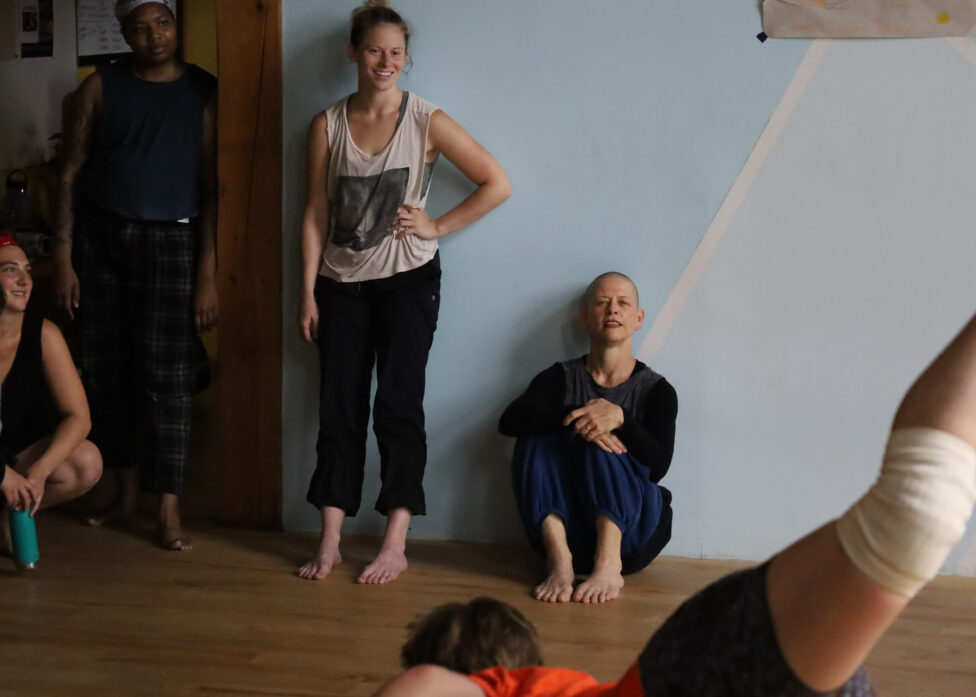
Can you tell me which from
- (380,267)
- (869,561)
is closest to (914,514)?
(869,561)

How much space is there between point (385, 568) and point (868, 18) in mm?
1818

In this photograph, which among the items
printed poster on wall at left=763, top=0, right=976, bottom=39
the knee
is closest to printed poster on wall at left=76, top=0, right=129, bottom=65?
the knee

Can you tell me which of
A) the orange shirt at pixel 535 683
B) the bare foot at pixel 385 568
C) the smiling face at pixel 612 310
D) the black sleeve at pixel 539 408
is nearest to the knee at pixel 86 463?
the bare foot at pixel 385 568

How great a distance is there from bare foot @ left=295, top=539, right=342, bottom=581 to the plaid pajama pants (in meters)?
0.50

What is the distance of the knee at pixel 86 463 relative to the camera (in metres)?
2.72

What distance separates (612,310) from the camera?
266cm

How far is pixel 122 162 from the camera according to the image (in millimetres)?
2912

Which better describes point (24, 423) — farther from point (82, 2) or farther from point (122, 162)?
point (82, 2)

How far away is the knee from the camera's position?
2.72 metres

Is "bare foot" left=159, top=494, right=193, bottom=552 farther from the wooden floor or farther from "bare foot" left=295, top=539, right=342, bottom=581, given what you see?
"bare foot" left=295, top=539, right=342, bottom=581

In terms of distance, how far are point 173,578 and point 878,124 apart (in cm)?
208

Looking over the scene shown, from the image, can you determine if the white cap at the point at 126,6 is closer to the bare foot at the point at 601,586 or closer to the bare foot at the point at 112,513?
the bare foot at the point at 112,513

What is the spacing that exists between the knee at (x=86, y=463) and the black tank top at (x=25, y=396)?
A: 10cm

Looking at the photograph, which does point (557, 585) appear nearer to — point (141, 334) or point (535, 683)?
point (535, 683)
